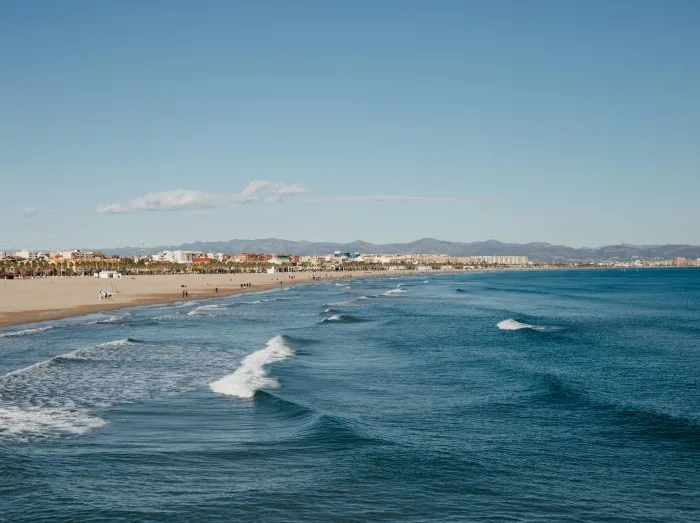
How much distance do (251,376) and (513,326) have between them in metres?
26.4

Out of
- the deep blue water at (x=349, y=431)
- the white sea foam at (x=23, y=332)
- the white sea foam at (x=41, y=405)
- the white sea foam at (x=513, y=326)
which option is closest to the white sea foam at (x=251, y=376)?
the deep blue water at (x=349, y=431)

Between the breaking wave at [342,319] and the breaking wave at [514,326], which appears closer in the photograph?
the breaking wave at [514,326]

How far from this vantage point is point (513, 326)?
4762 cm

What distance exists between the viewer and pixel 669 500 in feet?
42.1

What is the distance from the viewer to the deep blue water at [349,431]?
1245 centimetres

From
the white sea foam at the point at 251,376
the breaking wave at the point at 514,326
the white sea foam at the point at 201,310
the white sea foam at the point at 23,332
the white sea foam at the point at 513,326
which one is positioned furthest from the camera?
the white sea foam at the point at 201,310

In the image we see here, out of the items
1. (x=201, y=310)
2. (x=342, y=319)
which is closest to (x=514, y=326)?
(x=342, y=319)

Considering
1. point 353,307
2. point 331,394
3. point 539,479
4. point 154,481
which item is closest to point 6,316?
point 353,307

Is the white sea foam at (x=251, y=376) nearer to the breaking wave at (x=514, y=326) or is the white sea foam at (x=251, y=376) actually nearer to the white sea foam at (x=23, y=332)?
the white sea foam at (x=23, y=332)

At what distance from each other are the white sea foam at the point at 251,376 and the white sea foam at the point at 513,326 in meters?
18.0

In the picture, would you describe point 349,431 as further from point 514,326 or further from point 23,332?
point 514,326

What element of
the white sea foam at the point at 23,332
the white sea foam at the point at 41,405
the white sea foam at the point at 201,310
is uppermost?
the white sea foam at the point at 23,332

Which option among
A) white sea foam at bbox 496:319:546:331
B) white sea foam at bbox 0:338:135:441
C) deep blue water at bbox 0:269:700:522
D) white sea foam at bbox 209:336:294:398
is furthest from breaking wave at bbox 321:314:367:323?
white sea foam at bbox 0:338:135:441

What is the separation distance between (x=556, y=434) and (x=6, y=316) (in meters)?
48.5
